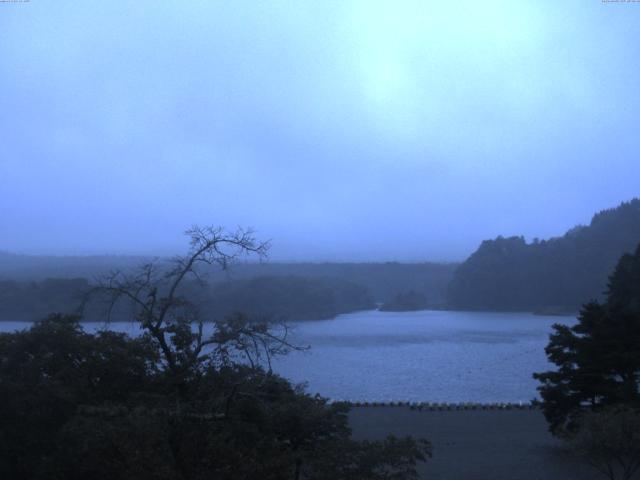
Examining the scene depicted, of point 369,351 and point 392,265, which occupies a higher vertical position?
point 392,265

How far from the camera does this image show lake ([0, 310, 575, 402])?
18891mm

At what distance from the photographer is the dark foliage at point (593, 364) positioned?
12273 millimetres

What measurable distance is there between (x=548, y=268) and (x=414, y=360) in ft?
Result: 84.3

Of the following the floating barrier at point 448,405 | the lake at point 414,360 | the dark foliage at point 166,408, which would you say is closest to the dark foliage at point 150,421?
the dark foliage at point 166,408

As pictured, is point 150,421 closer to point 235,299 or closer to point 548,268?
point 235,299

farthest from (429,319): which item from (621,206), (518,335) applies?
(621,206)

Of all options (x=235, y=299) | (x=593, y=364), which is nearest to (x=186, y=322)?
(x=593, y=364)

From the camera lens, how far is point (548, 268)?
46.7 meters

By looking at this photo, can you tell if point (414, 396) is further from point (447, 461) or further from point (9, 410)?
point (9, 410)

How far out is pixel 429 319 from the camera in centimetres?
3991

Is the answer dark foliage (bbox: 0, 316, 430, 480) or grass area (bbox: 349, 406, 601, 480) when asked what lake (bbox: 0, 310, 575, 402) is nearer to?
grass area (bbox: 349, 406, 601, 480)

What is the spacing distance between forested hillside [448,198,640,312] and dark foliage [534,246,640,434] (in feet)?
106

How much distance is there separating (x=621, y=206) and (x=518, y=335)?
2324 cm

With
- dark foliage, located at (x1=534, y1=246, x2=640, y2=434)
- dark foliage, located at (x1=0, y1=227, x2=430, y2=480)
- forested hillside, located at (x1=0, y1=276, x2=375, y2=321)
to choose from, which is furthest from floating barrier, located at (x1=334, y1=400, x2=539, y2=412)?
dark foliage, located at (x1=0, y1=227, x2=430, y2=480)
